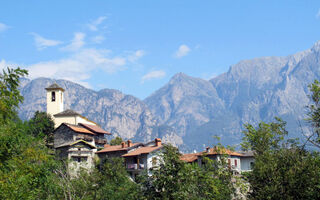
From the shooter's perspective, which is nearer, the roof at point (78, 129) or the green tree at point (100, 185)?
the green tree at point (100, 185)

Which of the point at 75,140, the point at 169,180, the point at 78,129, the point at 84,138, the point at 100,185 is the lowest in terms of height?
the point at 100,185

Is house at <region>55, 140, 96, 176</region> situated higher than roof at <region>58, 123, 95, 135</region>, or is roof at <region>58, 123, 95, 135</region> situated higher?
roof at <region>58, 123, 95, 135</region>

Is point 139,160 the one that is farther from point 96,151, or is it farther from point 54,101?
point 54,101

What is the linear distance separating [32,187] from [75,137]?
204 feet

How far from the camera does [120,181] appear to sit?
2453 inches

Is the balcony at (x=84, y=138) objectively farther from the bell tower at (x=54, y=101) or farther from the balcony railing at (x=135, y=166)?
the bell tower at (x=54, y=101)

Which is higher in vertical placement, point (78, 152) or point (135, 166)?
point (78, 152)

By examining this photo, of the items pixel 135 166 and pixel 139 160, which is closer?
pixel 135 166

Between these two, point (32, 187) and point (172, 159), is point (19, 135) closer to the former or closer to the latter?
point (32, 187)

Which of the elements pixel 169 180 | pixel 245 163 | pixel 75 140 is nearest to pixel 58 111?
pixel 75 140

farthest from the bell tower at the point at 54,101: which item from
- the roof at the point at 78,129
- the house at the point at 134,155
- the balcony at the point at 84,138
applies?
the house at the point at 134,155

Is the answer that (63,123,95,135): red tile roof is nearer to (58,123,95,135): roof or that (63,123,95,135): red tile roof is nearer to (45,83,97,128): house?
(58,123,95,135): roof

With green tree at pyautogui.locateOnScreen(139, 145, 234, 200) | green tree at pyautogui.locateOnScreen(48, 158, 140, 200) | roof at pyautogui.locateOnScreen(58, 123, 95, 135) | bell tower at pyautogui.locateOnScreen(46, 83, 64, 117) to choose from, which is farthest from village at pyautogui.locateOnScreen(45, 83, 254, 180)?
green tree at pyautogui.locateOnScreen(139, 145, 234, 200)

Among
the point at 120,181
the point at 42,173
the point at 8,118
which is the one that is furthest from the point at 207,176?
the point at 120,181
